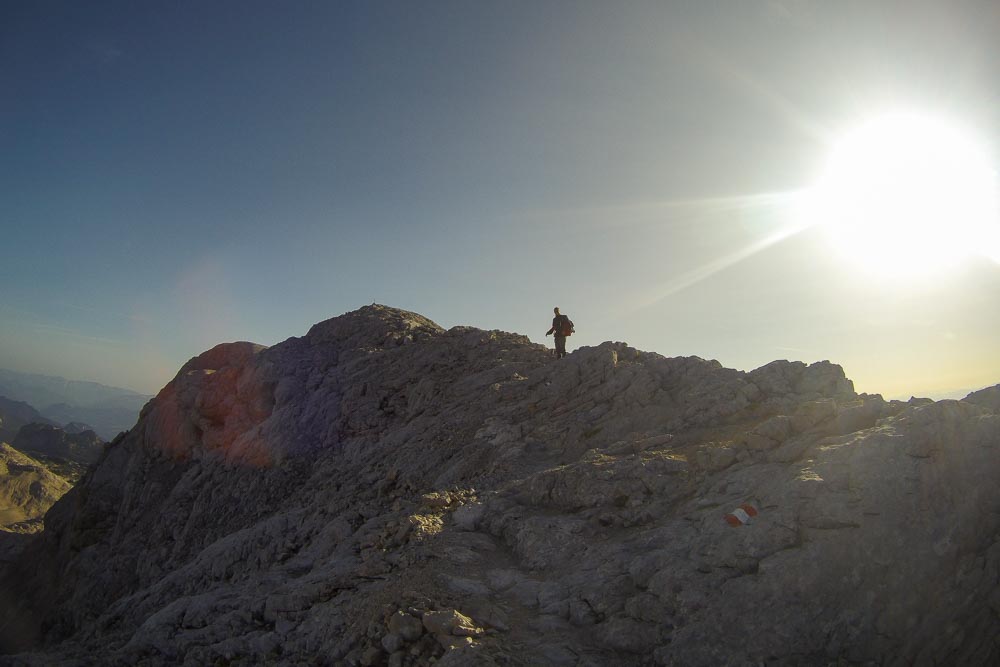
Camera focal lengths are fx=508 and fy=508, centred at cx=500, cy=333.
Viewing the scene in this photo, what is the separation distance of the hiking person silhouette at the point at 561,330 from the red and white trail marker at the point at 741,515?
13.4 meters

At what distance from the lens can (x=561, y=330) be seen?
874 inches

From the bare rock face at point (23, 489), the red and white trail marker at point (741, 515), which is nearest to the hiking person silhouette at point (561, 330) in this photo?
the red and white trail marker at point (741, 515)

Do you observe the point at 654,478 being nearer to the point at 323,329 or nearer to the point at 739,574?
the point at 739,574

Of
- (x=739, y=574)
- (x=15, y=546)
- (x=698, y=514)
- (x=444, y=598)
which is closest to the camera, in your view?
(x=739, y=574)

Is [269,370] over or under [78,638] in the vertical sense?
over

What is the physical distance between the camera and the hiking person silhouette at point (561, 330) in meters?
22.1

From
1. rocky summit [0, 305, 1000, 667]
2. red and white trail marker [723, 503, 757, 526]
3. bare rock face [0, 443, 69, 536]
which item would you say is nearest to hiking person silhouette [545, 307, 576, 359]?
rocky summit [0, 305, 1000, 667]

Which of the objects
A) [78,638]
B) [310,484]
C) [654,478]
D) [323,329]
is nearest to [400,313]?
[323,329]

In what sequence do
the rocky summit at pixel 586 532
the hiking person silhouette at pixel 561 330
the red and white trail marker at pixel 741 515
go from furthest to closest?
the hiking person silhouette at pixel 561 330
the red and white trail marker at pixel 741 515
the rocky summit at pixel 586 532

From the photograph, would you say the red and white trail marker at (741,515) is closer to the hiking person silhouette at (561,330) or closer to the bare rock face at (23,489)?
the hiking person silhouette at (561,330)

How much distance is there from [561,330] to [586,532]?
12323 mm

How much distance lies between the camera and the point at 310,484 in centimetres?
1970

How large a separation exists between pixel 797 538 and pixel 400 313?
27.8 meters

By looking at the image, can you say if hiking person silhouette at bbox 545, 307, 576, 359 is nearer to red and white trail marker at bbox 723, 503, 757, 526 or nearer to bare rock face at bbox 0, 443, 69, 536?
red and white trail marker at bbox 723, 503, 757, 526
